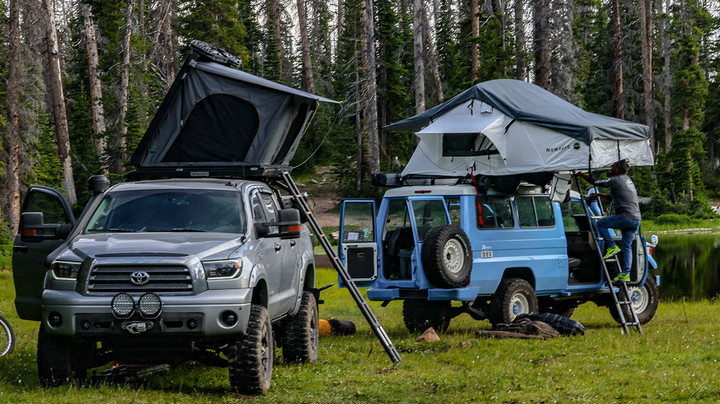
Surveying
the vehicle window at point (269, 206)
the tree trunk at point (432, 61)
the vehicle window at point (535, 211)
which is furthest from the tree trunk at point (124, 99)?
the vehicle window at point (269, 206)

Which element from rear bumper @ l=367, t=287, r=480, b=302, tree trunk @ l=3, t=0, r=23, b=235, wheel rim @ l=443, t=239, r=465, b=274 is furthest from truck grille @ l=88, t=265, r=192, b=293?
tree trunk @ l=3, t=0, r=23, b=235

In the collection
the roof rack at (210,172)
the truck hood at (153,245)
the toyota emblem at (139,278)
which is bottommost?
the toyota emblem at (139,278)

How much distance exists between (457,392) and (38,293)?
15.7 feet

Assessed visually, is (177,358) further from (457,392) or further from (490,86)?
(490,86)

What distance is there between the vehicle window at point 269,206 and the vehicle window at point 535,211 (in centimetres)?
502

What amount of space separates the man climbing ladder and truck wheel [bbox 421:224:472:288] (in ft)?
8.52

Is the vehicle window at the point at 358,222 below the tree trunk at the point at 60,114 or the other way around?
below

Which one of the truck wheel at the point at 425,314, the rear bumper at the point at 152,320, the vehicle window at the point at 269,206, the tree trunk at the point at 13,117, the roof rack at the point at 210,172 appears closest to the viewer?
the rear bumper at the point at 152,320

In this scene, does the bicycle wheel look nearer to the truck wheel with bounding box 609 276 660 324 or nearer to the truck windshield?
the truck windshield

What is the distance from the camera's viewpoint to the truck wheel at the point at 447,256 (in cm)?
1308

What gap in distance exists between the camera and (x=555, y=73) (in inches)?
1182


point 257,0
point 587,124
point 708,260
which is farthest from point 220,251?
point 257,0

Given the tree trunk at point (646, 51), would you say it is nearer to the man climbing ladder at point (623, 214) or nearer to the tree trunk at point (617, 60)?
the tree trunk at point (617, 60)

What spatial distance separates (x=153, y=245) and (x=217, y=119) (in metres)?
4.03
